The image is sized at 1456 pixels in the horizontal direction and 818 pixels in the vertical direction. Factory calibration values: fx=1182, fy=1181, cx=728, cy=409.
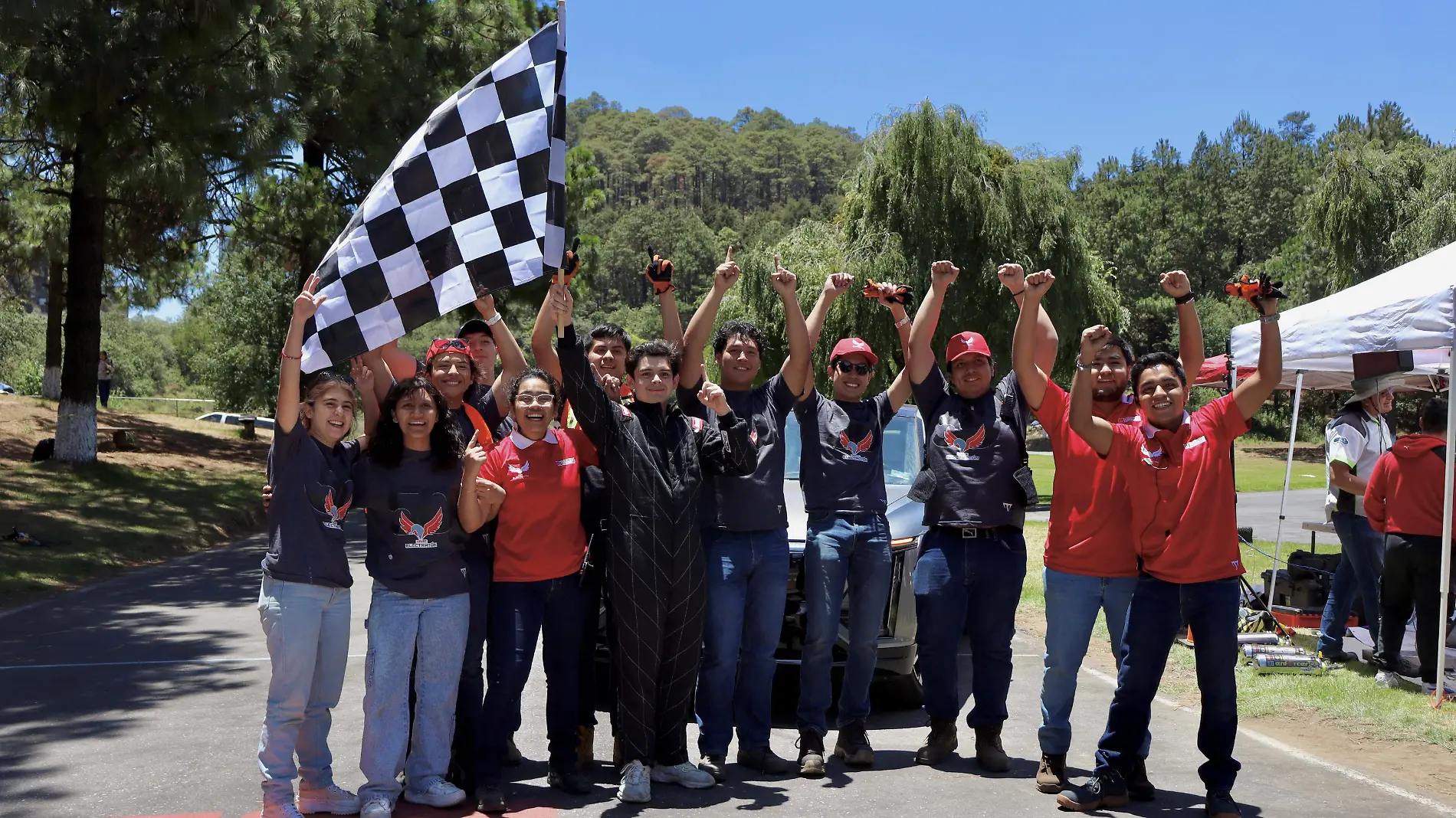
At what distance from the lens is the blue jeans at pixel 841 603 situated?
5.54 m

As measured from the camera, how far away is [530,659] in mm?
5023

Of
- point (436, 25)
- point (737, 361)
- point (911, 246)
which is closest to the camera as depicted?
point (737, 361)

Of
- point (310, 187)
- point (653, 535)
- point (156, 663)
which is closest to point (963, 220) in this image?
point (310, 187)

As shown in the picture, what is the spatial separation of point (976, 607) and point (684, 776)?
1559mm

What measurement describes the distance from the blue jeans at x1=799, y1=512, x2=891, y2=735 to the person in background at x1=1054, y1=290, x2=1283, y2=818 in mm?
1082

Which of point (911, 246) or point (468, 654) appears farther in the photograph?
point (911, 246)

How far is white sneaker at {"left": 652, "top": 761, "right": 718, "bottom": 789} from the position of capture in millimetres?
5133

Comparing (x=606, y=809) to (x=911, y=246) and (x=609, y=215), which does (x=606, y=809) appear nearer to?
(x=911, y=246)

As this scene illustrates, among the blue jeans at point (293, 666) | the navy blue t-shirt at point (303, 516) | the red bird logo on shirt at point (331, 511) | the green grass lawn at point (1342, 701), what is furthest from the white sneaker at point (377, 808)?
the green grass lawn at point (1342, 701)

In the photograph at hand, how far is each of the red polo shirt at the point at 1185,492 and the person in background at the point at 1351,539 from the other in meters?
3.94

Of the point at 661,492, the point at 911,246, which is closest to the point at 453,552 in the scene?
the point at 661,492

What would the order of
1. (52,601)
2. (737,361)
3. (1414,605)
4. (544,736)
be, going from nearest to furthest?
(737,361)
(544,736)
(1414,605)
(52,601)

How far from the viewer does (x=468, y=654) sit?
501cm

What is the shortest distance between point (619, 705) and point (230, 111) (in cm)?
1266
